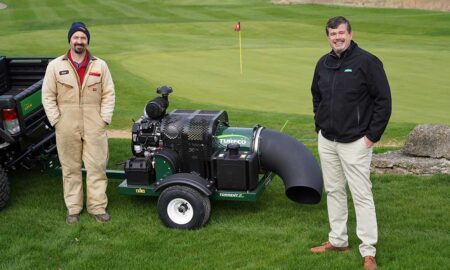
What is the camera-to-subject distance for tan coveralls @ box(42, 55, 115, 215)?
5.91 meters

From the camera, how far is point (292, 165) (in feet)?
19.1

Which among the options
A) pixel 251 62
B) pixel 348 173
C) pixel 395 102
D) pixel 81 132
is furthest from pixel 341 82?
pixel 251 62

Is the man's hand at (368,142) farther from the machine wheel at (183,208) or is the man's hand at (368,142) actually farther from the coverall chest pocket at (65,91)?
the coverall chest pocket at (65,91)

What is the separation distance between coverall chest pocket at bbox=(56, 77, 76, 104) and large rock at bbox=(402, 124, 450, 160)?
4139mm

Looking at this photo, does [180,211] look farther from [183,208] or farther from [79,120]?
[79,120]

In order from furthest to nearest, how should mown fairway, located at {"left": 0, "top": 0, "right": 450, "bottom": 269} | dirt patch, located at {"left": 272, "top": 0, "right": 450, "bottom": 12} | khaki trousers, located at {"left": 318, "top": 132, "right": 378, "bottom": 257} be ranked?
dirt patch, located at {"left": 272, "top": 0, "right": 450, "bottom": 12}, mown fairway, located at {"left": 0, "top": 0, "right": 450, "bottom": 269}, khaki trousers, located at {"left": 318, "top": 132, "right": 378, "bottom": 257}

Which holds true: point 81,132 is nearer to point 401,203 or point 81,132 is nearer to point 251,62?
point 401,203

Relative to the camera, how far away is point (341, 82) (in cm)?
475

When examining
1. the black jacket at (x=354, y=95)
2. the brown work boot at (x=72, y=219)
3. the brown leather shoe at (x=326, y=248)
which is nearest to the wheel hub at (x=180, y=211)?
the brown work boot at (x=72, y=219)

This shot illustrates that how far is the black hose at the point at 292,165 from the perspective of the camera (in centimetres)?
573

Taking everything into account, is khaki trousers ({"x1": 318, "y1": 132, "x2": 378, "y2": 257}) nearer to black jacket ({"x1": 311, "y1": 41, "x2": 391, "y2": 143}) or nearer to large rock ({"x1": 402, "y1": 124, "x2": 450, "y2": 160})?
black jacket ({"x1": 311, "y1": 41, "x2": 391, "y2": 143})

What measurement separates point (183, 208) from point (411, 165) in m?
3.11

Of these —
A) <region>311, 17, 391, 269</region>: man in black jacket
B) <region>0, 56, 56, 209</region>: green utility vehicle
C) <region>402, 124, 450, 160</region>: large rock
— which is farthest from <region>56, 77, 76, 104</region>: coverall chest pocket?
<region>402, 124, 450, 160</region>: large rock

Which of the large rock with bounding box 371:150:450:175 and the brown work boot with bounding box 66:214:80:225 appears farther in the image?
the large rock with bounding box 371:150:450:175
